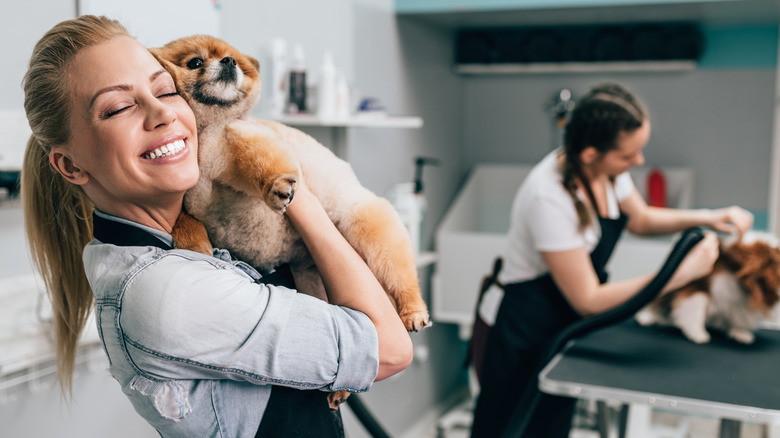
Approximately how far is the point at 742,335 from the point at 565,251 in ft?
2.02

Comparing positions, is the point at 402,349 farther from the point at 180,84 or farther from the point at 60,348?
the point at 60,348

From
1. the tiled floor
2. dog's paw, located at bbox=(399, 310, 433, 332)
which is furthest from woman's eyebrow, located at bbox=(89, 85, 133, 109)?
the tiled floor

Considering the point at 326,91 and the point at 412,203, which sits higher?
the point at 326,91

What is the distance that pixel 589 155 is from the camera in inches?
76.9

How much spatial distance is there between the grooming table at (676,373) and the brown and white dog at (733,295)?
45 mm

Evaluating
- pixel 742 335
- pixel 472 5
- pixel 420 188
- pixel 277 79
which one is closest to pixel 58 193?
pixel 277 79

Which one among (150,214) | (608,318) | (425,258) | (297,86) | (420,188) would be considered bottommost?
(425,258)

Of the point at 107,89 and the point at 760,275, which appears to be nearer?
the point at 107,89

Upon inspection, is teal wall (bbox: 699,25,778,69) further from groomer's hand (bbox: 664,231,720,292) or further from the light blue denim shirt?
the light blue denim shirt

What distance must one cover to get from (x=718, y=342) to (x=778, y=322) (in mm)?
912

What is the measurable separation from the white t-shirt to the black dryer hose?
0.68 feet

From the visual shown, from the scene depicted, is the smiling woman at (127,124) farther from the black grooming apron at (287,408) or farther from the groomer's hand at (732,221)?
the groomer's hand at (732,221)

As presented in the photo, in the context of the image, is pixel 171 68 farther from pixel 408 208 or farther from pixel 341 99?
pixel 408 208

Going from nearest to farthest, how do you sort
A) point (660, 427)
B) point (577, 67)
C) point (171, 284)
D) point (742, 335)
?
point (171, 284)
point (742, 335)
point (660, 427)
point (577, 67)
